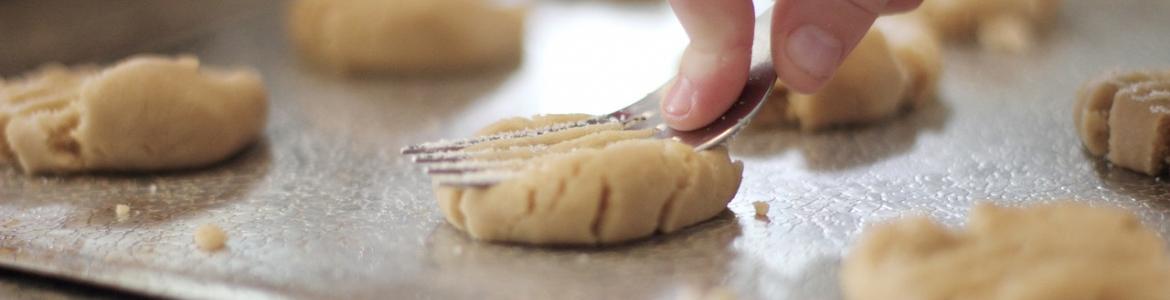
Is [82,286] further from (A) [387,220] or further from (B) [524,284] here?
(B) [524,284]

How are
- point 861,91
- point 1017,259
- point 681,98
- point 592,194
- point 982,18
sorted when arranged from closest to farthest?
point 1017,259
point 592,194
point 681,98
point 861,91
point 982,18

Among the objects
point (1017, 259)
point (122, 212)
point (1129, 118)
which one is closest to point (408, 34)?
point (122, 212)

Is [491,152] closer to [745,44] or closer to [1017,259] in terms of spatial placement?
[745,44]

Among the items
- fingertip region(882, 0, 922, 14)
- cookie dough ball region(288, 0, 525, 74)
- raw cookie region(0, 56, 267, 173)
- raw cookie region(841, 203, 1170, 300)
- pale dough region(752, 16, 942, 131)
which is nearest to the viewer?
raw cookie region(841, 203, 1170, 300)

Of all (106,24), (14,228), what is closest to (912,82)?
(14,228)

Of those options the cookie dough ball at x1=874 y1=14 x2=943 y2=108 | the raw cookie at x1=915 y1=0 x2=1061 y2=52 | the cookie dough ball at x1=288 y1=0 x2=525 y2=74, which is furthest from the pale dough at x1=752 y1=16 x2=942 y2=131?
the cookie dough ball at x1=288 y1=0 x2=525 y2=74

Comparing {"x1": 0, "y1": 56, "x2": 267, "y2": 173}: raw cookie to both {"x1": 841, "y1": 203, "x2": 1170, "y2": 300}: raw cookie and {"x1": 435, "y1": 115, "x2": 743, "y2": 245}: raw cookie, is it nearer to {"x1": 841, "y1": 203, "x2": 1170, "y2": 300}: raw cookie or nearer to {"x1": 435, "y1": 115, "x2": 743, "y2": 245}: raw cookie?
{"x1": 435, "y1": 115, "x2": 743, "y2": 245}: raw cookie
